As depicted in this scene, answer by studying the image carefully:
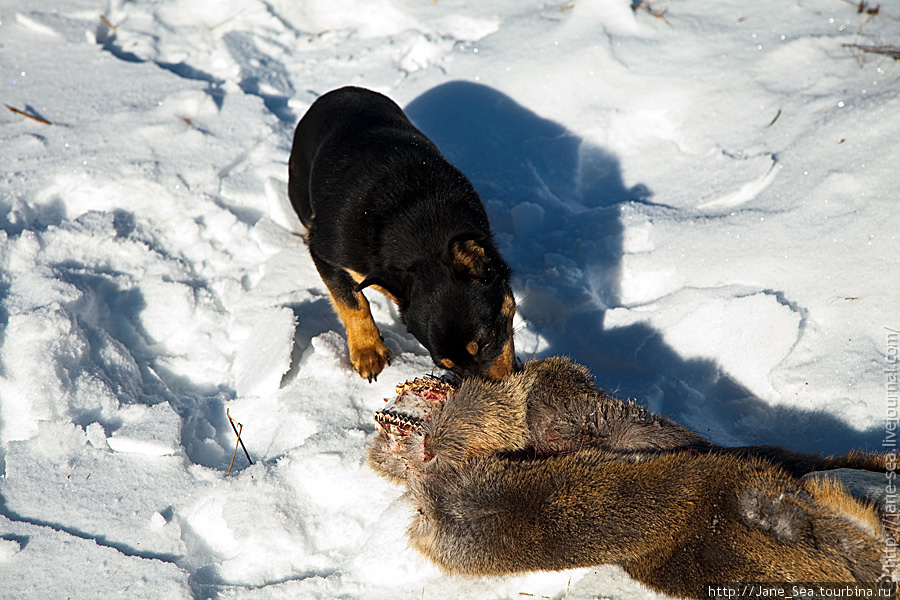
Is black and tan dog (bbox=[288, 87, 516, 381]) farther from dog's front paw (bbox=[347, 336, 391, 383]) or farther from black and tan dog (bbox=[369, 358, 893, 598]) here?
black and tan dog (bbox=[369, 358, 893, 598])

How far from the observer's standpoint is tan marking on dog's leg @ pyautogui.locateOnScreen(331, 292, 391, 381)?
2831 millimetres

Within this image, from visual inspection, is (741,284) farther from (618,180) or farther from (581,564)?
(581,564)

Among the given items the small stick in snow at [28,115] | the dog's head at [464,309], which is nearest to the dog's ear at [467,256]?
the dog's head at [464,309]

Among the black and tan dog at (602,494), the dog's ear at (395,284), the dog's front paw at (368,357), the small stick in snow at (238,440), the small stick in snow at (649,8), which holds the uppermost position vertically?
the small stick in snow at (649,8)

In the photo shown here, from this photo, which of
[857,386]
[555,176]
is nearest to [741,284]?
[857,386]

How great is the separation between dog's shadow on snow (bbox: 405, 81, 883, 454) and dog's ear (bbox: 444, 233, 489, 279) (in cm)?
63

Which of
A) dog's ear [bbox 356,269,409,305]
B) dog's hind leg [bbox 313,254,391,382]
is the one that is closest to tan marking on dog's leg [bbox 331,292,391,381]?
dog's hind leg [bbox 313,254,391,382]

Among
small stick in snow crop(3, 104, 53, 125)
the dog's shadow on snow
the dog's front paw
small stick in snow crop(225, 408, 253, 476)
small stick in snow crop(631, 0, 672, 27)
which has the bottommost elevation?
small stick in snow crop(225, 408, 253, 476)

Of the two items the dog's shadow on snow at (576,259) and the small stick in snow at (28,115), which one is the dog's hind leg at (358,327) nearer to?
the dog's shadow on snow at (576,259)

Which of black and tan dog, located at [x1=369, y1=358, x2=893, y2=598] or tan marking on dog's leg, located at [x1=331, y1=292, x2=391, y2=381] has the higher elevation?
black and tan dog, located at [x1=369, y1=358, x2=893, y2=598]

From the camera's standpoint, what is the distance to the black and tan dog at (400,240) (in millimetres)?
2520

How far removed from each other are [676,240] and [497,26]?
275 centimetres

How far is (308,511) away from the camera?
7.39ft

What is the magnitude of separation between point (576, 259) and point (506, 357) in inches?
43.1
